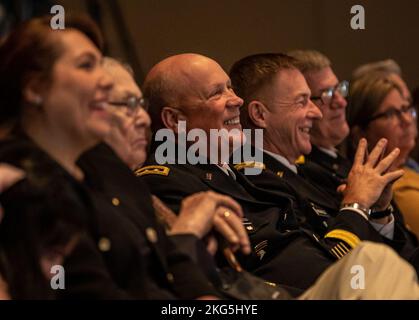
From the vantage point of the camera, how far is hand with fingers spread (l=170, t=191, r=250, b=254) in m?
2.43

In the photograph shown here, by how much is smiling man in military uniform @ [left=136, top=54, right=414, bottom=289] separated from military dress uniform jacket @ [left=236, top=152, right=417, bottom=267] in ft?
0.23

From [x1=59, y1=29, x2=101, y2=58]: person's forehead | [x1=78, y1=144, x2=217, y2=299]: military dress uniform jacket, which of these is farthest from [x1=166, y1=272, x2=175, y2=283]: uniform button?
[x1=59, y1=29, x2=101, y2=58]: person's forehead

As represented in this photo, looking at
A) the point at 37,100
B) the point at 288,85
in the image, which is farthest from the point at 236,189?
the point at 37,100

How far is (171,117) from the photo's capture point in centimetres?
312

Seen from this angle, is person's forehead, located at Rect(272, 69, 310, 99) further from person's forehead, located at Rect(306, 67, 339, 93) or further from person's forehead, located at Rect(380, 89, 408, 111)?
person's forehead, located at Rect(380, 89, 408, 111)

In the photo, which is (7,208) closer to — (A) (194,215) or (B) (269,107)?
(A) (194,215)

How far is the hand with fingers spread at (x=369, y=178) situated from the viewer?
3340mm

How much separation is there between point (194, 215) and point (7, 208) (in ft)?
1.71

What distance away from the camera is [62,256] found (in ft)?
6.88

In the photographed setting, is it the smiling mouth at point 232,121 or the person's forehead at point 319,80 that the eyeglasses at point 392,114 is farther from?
the smiling mouth at point 232,121

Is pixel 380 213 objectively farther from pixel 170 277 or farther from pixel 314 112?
pixel 170 277

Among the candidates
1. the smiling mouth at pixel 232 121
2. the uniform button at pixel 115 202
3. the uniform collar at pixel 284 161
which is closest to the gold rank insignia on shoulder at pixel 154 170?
the smiling mouth at pixel 232 121

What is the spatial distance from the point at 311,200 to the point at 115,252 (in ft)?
4.67
